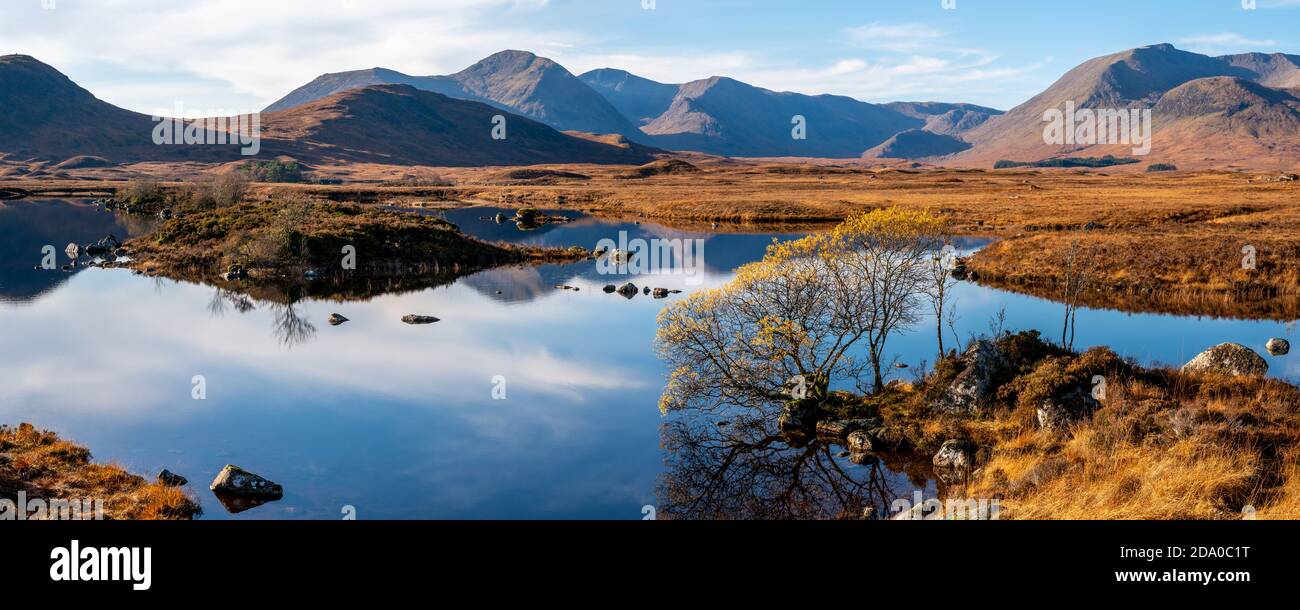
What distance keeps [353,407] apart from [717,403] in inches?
605

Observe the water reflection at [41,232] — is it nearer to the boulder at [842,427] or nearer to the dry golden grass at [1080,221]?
the dry golden grass at [1080,221]

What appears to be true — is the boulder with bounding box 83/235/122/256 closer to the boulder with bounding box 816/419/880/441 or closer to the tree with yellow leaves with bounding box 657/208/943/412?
the tree with yellow leaves with bounding box 657/208/943/412

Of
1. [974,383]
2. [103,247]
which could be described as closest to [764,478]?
[974,383]

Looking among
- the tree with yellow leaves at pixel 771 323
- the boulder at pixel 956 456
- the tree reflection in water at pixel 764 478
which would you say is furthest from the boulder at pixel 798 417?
the boulder at pixel 956 456

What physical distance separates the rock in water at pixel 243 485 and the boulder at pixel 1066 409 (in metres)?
24.5

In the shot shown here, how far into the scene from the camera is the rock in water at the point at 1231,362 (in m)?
28.0

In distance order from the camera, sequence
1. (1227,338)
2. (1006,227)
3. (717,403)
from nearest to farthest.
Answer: (717,403), (1227,338), (1006,227)

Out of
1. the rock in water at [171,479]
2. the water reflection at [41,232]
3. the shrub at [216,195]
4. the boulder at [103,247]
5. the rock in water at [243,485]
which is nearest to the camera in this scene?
the rock in water at [243,485]

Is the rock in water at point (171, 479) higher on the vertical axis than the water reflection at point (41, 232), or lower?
lower

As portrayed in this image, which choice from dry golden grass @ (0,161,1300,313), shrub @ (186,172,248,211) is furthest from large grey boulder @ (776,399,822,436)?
shrub @ (186,172,248,211)

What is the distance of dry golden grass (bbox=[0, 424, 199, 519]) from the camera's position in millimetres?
21531

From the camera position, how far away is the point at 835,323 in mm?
33125
